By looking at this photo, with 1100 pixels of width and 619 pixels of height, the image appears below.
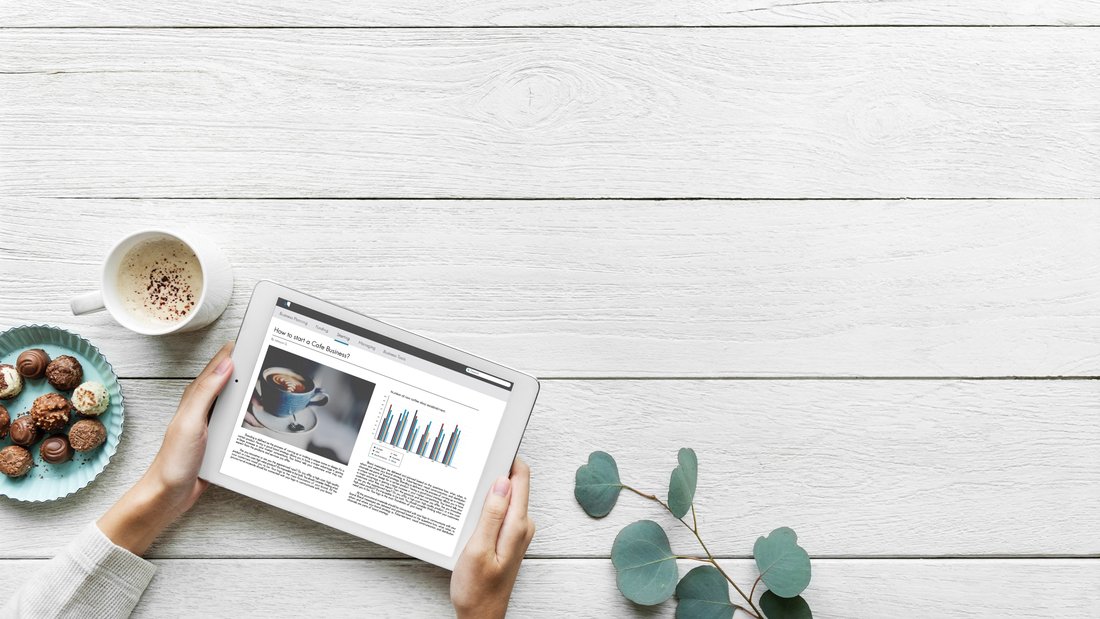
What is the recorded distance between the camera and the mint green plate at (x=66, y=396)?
0.80 metres

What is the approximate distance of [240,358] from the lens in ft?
2.55

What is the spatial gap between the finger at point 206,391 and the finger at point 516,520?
0.30 metres

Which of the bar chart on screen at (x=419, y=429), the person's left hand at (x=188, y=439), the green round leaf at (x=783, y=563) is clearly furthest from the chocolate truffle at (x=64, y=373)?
the green round leaf at (x=783, y=563)

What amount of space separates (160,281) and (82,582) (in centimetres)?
32

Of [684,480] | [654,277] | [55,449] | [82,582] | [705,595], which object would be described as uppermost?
[654,277]

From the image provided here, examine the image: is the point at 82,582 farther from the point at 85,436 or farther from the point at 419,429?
the point at 419,429

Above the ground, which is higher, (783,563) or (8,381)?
(783,563)

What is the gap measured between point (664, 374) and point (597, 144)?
0.84ft

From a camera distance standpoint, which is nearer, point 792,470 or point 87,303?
point 87,303

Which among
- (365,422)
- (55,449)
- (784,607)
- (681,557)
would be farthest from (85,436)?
(784,607)

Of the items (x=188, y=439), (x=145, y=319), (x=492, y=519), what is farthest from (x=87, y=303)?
(x=492, y=519)

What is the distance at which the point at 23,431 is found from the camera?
0.79 metres

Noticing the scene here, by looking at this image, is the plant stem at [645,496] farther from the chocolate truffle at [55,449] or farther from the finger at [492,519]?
the chocolate truffle at [55,449]

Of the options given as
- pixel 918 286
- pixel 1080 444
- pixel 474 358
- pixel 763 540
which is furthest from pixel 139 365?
pixel 1080 444
